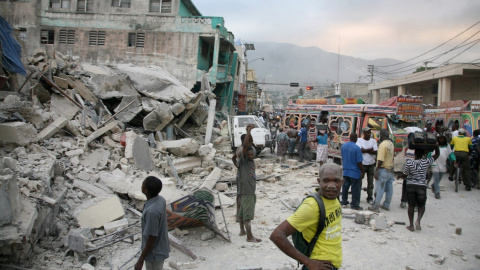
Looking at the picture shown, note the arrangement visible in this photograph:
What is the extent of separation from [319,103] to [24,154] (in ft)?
37.1

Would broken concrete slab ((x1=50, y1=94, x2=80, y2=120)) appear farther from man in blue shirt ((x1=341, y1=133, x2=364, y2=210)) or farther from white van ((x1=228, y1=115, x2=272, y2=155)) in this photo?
man in blue shirt ((x1=341, y1=133, x2=364, y2=210))

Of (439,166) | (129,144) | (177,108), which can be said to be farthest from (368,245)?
(177,108)

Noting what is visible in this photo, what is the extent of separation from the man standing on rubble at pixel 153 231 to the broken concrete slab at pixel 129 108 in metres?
8.87

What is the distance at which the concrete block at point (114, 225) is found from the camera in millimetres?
5512

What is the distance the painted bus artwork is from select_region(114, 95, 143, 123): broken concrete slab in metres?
6.54

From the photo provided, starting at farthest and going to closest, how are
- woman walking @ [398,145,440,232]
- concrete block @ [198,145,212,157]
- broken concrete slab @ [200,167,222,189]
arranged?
concrete block @ [198,145,212,157] → broken concrete slab @ [200,167,222,189] → woman walking @ [398,145,440,232]

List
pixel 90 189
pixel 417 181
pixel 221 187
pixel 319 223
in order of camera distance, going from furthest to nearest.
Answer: pixel 221 187 → pixel 90 189 → pixel 417 181 → pixel 319 223

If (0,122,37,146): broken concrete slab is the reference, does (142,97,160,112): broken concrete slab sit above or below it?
above

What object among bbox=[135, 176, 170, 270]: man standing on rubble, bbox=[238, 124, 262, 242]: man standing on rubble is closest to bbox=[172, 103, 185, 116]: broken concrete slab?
bbox=[238, 124, 262, 242]: man standing on rubble

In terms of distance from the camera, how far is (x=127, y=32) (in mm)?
20953

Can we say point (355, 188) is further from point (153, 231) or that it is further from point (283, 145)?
point (283, 145)

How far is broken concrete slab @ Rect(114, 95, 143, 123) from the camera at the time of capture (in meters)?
11.6

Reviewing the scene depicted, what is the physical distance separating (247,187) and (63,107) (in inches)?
296

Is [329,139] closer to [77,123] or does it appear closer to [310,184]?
[310,184]
